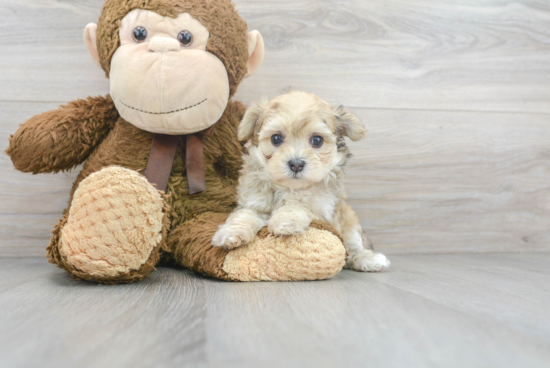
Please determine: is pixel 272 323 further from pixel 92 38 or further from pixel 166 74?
pixel 92 38

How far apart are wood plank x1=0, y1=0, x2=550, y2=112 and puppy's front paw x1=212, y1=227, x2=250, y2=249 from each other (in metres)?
0.79

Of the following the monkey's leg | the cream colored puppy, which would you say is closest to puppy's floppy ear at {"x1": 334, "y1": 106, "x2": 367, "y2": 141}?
the cream colored puppy

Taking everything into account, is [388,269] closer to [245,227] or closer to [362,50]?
[245,227]

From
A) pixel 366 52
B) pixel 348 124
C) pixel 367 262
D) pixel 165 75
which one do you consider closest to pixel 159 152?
pixel 165 75

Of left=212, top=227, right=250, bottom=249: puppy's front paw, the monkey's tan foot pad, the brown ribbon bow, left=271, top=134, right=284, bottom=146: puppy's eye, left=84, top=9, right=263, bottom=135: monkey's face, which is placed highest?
left=84, top=9, right=263, bottom=135: monkey's face

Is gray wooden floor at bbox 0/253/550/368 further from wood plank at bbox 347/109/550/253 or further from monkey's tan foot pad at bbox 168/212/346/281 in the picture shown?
wood plank at bbox 347/109/550/253

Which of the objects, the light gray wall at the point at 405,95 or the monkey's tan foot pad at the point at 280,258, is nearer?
the monkey's tan foot pad at the point at 280,258

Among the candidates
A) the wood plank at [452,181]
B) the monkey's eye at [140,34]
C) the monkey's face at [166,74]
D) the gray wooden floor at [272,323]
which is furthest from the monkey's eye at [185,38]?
the wood plank at [452,181]

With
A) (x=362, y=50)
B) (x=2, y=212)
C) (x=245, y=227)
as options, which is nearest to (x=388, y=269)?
(x=245, y=227)

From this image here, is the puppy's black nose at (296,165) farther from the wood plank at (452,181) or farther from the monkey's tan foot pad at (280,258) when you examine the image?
the wood plank at (452,181)

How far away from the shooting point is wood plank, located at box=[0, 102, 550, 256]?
1899mm

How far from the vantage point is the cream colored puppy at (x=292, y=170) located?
124 cm

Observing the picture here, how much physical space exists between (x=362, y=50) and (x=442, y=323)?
1.36 m

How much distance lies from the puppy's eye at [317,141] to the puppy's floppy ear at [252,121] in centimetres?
19
